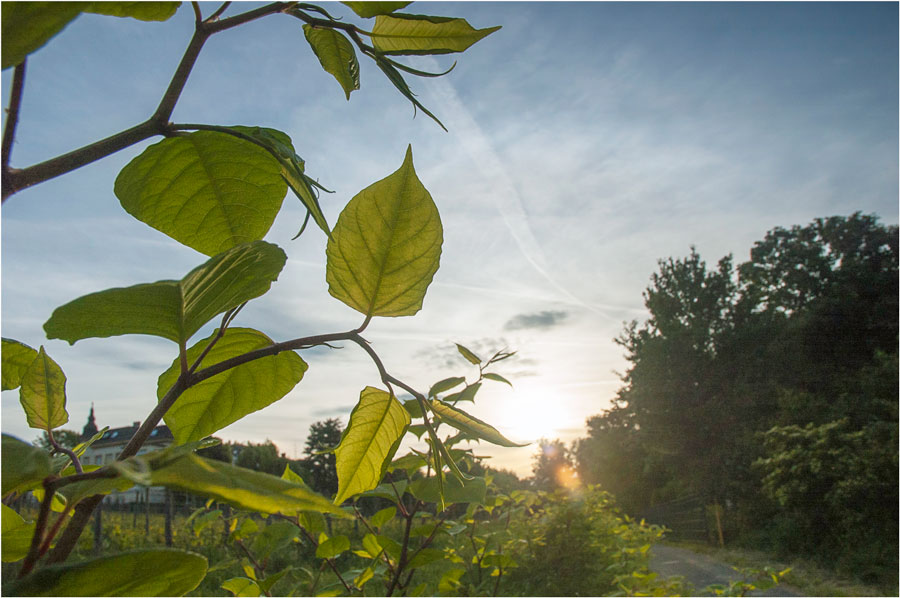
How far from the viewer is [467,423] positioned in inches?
11.7

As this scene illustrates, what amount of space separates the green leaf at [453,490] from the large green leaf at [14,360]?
0.34 meters

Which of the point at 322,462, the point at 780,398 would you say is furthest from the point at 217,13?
the point at 780,398

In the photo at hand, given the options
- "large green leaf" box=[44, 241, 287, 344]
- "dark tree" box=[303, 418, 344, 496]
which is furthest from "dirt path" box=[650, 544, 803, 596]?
"large green leaf" box=[44, 241, 287, 344]

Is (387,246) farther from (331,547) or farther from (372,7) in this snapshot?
(331,547)

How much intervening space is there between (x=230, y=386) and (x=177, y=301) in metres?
0.13

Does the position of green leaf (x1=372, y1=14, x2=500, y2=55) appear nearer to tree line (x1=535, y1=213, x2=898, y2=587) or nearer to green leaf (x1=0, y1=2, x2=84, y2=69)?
green leaf (x1=0, y1=2, x2=84, y2=69)

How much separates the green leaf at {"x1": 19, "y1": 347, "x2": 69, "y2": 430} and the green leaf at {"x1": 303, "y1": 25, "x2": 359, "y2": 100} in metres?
0.21

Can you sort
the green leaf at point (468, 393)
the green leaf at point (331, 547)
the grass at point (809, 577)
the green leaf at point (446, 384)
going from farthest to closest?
the grass at point (809, 577) → the green leaf at point (331, 547) → the green leaf at point (468, 393) → the green leaf at point (446, 384)

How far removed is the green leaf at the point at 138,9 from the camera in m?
0.19

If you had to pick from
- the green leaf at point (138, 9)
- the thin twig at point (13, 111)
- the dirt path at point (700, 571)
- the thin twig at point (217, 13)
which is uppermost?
the thin twig at point (217, 13)

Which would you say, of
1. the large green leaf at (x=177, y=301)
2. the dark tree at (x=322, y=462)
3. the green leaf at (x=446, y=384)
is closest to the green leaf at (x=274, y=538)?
the green leaf at (x=446, y=384)

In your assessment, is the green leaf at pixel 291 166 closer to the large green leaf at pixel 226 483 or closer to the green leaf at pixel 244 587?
the large green leaf at pixel 226 483

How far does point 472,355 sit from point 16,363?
0.90ft

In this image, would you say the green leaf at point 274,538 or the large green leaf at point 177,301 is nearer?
the large green leaf at point 177,301
